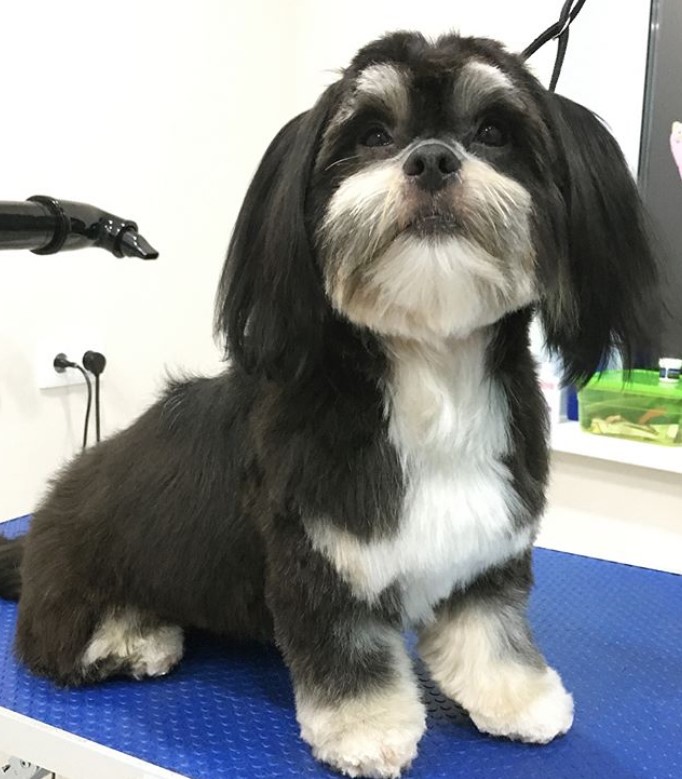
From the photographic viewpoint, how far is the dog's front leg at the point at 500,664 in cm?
93

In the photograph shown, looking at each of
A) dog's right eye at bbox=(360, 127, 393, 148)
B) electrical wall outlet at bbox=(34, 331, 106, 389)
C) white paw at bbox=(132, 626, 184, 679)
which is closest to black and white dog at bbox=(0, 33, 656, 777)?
dog's right eye at bbox=(360, 127, 393, 148)

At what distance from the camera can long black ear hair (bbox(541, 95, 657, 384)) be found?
0.83 meters

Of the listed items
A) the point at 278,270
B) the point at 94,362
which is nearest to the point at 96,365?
the point at 94,362

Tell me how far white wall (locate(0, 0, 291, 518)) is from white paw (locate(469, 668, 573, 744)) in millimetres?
1081

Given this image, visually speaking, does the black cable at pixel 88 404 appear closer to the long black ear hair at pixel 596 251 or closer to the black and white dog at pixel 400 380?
the black and white dog at pixel 400 380

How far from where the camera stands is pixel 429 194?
2.43 ft

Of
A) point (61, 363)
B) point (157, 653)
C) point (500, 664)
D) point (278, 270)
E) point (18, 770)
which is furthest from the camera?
point (61, 363)

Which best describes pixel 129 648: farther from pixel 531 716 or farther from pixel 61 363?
pixel 61 363

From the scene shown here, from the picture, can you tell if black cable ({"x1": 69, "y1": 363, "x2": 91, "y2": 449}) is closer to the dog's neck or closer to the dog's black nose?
the dog's neck

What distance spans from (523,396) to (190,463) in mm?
382

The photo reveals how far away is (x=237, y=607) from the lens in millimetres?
988

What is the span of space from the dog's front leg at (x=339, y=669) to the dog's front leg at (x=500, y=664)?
0.30 feet

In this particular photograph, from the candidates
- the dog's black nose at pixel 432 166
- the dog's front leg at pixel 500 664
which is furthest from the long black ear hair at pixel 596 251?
the dog's front leg at pixel 500 664

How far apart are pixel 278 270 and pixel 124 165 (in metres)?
1.12
